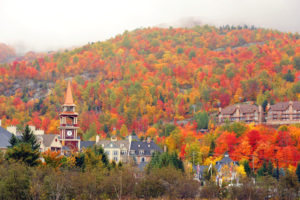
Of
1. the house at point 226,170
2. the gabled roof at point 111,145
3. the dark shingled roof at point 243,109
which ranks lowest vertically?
the house at point 226,170

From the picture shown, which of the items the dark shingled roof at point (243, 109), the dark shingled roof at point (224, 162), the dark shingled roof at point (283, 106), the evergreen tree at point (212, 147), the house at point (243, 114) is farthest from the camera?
the dark shingled roof at point (243, 109)

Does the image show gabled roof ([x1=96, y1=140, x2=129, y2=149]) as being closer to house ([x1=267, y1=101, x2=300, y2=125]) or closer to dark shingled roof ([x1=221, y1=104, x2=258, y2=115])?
house ([x1=267, y1=101, x2=300, y2=125])

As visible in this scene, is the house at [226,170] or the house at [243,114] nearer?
the house at [226,170]

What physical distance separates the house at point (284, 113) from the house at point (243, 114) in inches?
188

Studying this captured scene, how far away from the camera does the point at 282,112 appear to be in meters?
168

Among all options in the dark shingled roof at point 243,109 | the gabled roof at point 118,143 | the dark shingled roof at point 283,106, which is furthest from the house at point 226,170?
the dark shingled roof at point 243,109

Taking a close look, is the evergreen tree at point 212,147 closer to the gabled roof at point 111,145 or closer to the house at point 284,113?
the gabled roof at point 111,145

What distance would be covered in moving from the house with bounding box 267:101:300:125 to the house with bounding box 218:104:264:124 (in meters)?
4.78

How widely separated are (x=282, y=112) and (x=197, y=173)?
7234 centimetres

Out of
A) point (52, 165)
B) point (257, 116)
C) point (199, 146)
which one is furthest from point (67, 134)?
point (257, 116)

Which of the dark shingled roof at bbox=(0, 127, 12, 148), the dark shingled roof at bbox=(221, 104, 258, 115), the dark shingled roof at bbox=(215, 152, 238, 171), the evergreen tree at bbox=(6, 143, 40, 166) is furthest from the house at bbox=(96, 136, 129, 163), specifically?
the evergreen tree at bbox=(6, 143, 40, 166)

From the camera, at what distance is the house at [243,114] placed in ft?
575

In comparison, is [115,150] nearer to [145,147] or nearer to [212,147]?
[145,147]

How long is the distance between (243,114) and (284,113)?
577 inches
